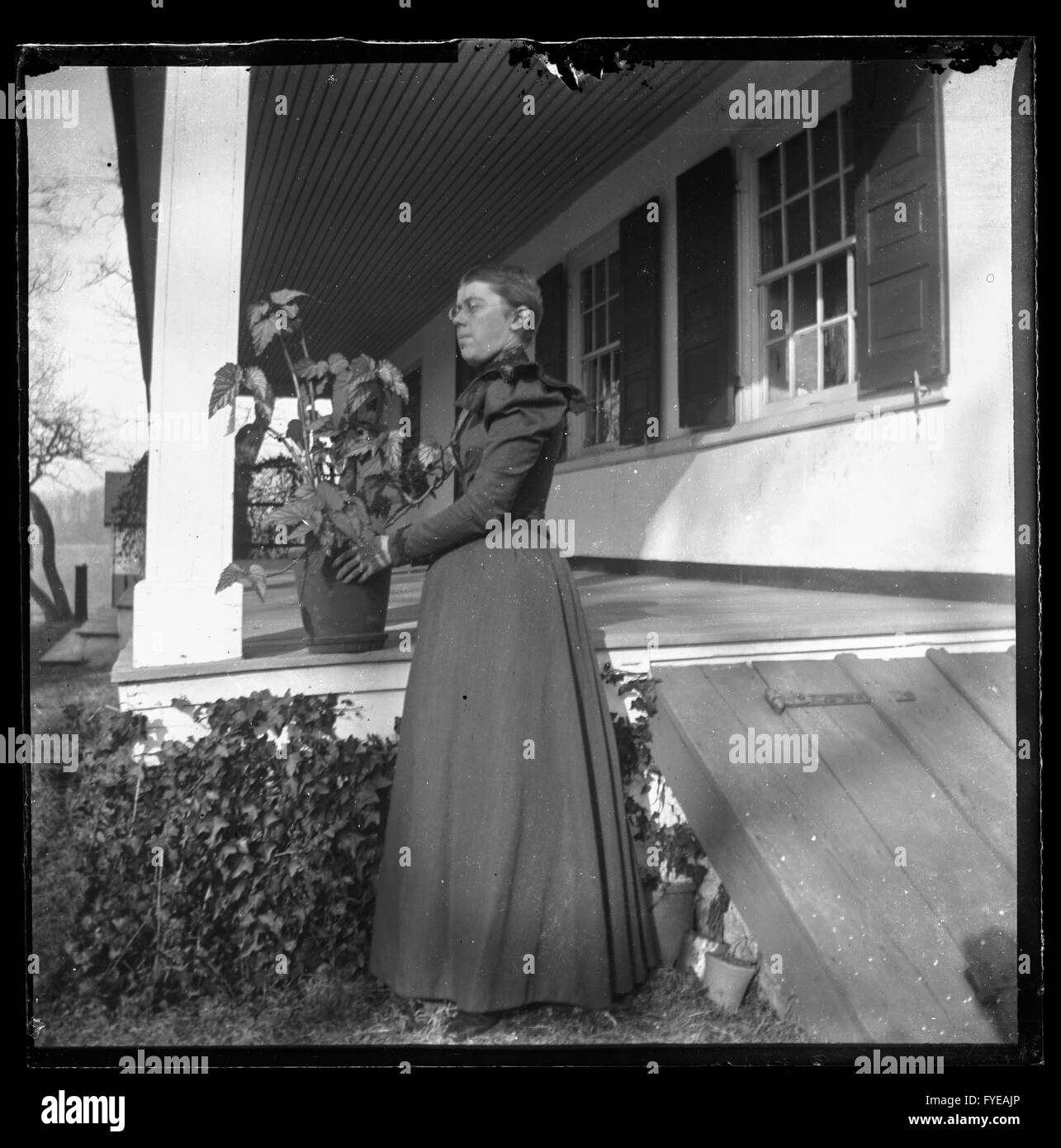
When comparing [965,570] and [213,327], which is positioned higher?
[213,327]

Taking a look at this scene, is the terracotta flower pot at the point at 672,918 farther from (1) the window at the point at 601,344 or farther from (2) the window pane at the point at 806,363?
(2) the window pane at the point at 806,363

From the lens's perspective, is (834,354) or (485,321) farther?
(834,354)

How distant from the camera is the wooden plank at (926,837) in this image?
2518 millimetres

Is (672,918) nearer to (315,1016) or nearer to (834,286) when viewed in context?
(315,1016)

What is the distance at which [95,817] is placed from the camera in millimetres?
2562

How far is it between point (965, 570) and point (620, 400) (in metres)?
1.23

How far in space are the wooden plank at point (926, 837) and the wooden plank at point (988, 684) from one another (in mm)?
149

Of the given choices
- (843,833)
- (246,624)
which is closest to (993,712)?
(843,833)

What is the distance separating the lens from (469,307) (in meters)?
2.53

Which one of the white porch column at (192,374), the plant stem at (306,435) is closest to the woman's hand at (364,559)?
the plant stem at (306,435)

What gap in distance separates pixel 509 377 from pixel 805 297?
110 centimetres

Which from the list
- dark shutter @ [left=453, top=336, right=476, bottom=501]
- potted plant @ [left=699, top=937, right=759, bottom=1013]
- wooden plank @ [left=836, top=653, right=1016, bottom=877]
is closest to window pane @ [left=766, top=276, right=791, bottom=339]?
dark shutter @ [left=453, top=336, right=476, bottom=501]

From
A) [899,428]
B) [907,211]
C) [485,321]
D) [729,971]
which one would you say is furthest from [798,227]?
[729,971]

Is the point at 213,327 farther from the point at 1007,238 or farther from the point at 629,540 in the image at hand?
the point at 1007,238
